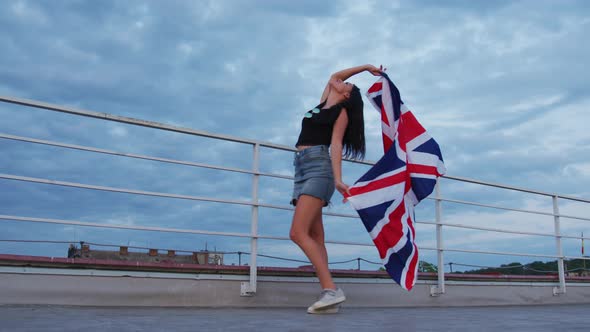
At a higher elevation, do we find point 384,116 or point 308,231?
point 384,116

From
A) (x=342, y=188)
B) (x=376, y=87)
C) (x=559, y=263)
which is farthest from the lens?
(x=559, y=263)

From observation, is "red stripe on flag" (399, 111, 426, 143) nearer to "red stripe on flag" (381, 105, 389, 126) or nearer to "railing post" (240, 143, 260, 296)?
"red stripe on flag" (381, 105, 389, 126)

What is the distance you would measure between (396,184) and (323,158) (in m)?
0.50

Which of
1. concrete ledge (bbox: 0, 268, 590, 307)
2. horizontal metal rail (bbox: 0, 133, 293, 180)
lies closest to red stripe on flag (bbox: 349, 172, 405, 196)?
horizontal metal rail (bbox: 0, 133, 293, 180)

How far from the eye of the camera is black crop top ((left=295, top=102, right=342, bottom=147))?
288 centimetres

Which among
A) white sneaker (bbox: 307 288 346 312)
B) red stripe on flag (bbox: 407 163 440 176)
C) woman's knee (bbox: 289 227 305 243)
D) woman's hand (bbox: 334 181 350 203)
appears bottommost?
white sneaker (bbox: 307 288 346 312)

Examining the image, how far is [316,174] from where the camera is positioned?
2.83 metres

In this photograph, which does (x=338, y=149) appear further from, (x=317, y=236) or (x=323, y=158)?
(x=317, y=236)

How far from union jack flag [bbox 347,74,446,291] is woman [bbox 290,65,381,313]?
0.56 feet

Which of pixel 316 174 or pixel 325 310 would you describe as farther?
pixel 316 174

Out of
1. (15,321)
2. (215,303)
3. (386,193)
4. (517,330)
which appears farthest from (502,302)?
(15,321)

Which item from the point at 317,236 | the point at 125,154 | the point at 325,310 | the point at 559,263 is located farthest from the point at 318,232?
the point at 559,263

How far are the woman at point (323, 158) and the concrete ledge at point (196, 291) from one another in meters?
0.71

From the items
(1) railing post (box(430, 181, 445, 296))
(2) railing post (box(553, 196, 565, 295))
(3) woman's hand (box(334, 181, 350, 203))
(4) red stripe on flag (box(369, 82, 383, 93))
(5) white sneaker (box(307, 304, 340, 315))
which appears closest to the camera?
(5) white sneaker (box(307, 304, 340, 315))
